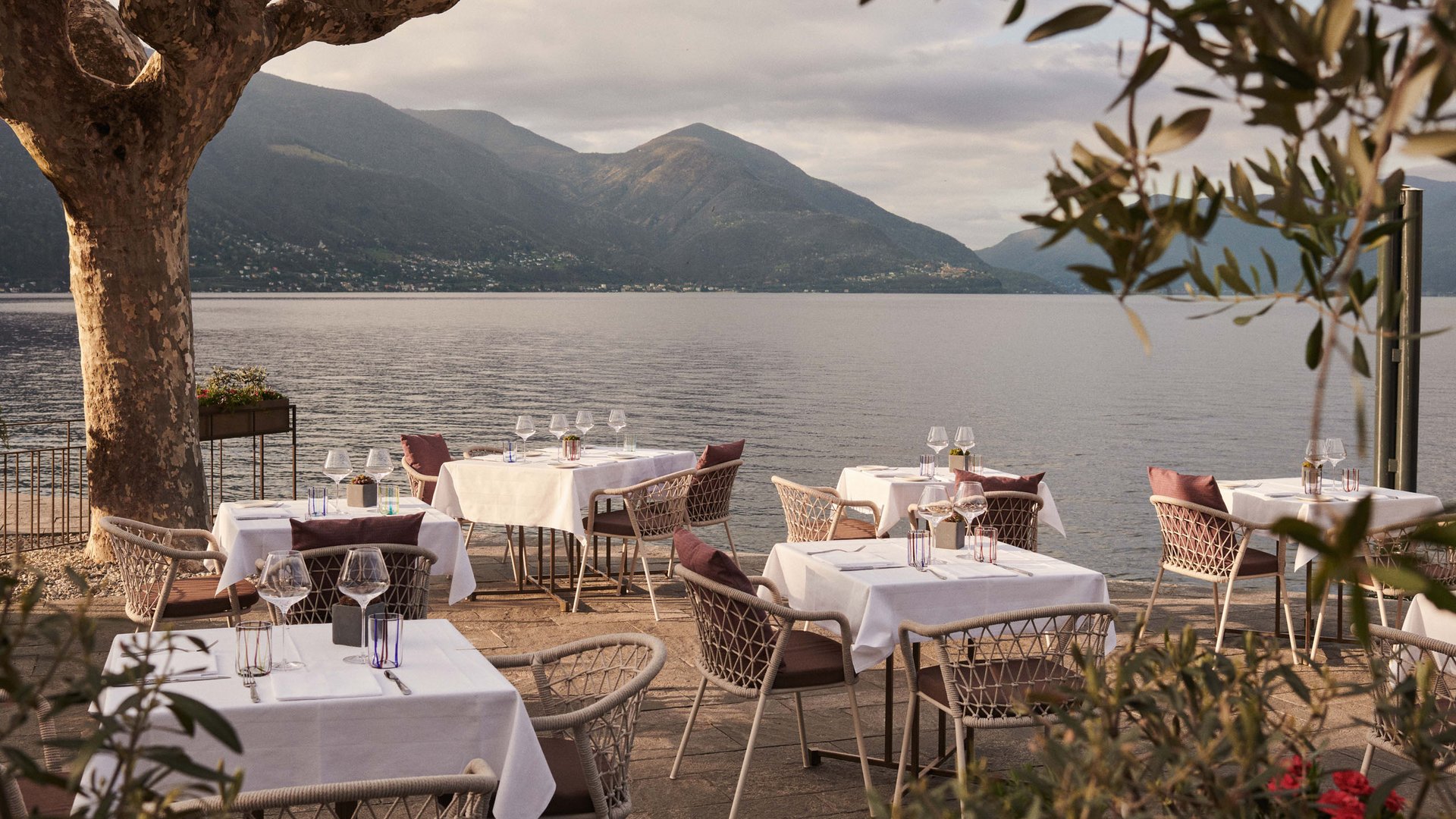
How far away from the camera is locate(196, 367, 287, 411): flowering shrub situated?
8742 millimetres

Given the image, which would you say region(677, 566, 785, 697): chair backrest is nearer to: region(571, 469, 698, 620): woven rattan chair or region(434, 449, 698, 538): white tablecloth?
region(571, 469, 698, 620): woven rattan chair

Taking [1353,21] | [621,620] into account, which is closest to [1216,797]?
[1353,21]

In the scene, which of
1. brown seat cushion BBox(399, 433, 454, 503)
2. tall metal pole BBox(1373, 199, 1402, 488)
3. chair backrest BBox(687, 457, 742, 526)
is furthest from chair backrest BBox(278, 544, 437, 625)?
tall metal pole BBox(1373, 199, 1402, 488)

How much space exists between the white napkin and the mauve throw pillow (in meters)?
4.36

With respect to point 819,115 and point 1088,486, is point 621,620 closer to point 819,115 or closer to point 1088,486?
point 1088,486

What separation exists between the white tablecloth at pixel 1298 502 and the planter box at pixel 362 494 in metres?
4.33

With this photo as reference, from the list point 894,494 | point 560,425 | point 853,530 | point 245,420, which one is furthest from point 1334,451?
point 245,420

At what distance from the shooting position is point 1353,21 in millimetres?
825

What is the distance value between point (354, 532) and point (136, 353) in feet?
12.3

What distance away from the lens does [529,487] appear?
7.46m

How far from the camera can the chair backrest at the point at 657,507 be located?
7.12 metres

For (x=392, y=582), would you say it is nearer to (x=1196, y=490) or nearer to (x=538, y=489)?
(x=538, y=489)

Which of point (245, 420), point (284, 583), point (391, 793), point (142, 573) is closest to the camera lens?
point (391, 793)

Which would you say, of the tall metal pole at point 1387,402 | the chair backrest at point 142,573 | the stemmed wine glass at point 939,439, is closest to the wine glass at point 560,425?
the stemmed wine glass at point 939,439
